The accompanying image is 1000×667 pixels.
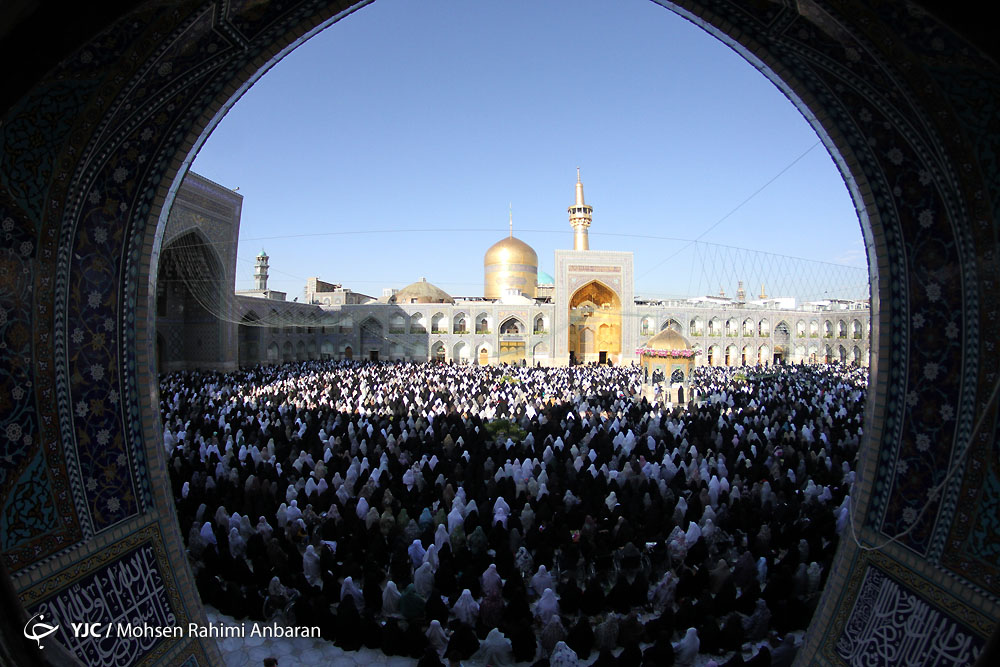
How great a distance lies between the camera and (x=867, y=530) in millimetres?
2646

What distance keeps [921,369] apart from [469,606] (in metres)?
3.13

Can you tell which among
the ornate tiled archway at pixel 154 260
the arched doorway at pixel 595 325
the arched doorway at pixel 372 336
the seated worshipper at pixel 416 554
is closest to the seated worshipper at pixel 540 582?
the seated worshipper at pixel 416 554

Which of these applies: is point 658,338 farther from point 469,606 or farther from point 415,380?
point 469,606

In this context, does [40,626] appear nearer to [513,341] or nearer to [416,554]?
[416,554]

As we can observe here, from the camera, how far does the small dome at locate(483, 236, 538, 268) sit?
110 ft

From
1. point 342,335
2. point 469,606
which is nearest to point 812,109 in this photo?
point 469,606

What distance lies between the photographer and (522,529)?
5.42 m

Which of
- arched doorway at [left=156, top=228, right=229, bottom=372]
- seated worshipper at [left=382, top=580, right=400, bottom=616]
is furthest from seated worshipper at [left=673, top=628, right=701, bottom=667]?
arched doorway at [left=156, top=228, right=229, bottom=372]

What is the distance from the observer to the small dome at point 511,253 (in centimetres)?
3356

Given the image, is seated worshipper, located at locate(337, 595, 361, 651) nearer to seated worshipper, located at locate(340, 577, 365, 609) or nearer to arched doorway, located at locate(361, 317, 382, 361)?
seated worshipper, located at locate(340, 577, 365, 609)

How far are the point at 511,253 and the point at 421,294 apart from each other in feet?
19.4

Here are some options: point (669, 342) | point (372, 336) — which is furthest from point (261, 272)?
point (669, 342)

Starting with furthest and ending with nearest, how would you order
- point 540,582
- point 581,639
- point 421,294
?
point 421,294, point 540,582, point 581,639

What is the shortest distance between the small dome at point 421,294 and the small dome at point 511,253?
3636 mm
